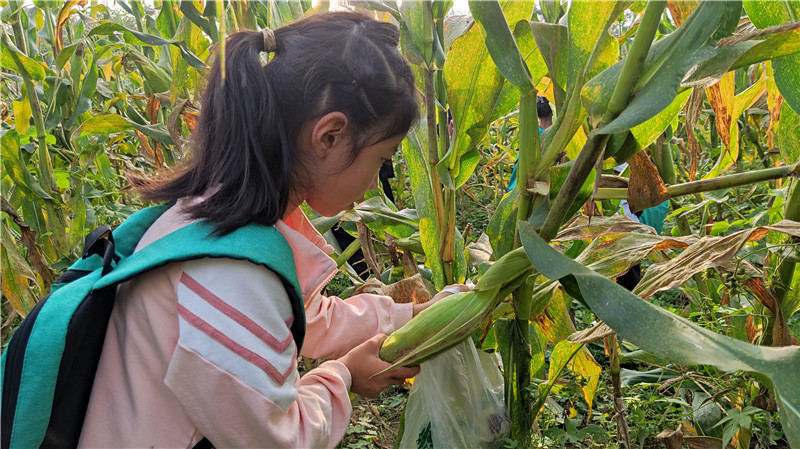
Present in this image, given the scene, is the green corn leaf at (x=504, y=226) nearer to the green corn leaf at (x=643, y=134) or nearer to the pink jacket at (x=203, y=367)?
the green corn leaf at (x=643, y=134)

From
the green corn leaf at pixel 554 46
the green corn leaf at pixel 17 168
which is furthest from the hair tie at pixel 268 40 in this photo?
the green corn leaf at pixel 17 168

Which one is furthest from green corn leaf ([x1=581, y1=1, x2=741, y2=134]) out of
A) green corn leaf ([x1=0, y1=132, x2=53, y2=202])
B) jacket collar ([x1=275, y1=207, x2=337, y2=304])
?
green corn leaf ([x1=0, y1=132, x2=53, y2=202])

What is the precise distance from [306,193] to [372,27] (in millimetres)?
A: 265

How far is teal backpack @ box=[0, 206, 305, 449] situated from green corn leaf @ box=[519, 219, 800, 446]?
326 mm

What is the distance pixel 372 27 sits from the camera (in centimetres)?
95

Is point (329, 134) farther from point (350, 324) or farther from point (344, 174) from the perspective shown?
point (350, 324)

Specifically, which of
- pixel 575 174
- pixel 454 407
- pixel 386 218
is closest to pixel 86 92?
pixel 386 218

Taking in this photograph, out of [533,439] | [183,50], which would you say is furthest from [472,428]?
[183,50]

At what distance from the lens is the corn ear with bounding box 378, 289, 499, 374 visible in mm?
911

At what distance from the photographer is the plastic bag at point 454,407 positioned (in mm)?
1034

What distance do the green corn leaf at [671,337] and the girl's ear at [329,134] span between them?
11.0 inches

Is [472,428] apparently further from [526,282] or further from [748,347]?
[748,347]

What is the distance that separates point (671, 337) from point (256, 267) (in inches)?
18.7

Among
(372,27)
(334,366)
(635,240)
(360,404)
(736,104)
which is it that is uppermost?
(372,27)
